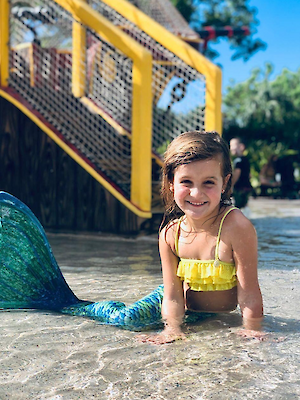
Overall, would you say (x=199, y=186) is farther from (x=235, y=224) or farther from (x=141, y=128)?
(x=141, y=128)

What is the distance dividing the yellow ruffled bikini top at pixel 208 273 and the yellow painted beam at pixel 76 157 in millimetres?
3873

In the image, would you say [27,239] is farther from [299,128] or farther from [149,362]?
[299,128]

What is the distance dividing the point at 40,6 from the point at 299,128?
69.4ft

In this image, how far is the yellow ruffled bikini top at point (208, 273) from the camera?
2869 millimetres

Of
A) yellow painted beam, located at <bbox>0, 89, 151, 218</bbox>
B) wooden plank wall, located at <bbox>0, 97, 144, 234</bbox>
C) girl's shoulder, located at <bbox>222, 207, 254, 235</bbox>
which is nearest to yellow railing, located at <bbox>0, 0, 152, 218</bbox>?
yellow painted beam, located at <bbox>0, 89, 151, 218</bbox>

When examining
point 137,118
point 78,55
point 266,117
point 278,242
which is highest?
point 266,117

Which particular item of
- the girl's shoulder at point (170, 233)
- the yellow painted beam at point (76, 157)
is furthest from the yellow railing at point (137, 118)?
the girl's shoulder at point (170, 233)

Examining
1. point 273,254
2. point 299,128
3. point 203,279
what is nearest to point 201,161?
point 203,279

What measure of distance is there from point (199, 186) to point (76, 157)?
4499 mm

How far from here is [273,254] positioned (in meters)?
5.70

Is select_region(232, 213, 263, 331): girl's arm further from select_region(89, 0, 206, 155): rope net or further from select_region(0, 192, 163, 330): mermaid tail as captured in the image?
select_region(89, 0, 206, 155): rope net

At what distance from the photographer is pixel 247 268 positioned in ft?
9.19

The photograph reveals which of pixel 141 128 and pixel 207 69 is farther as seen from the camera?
pixel 207 69

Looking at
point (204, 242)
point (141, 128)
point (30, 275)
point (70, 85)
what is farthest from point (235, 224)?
point (70, 85)
